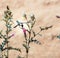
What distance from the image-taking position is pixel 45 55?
609 cm

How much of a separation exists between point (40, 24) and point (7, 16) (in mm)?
4165

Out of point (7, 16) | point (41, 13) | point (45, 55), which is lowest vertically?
point (45, 55)

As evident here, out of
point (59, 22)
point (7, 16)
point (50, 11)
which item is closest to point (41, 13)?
point (50, 11)

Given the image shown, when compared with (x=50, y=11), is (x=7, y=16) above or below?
above

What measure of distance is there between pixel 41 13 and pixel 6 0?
166 centimetres

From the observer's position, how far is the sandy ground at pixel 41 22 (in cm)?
627

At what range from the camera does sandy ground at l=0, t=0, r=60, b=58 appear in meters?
6.27

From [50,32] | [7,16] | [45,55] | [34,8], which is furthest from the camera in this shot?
[34,8]

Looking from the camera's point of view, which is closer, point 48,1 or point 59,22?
point 59,22

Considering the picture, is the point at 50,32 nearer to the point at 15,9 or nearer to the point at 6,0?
the point at 15,9

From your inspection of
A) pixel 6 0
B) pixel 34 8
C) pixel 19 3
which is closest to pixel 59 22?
pixel 34 8

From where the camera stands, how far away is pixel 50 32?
22.8 feet

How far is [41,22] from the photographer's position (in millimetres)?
7449

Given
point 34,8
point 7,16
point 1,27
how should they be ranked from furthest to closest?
point 34,8, point 1,27, point 7,16
